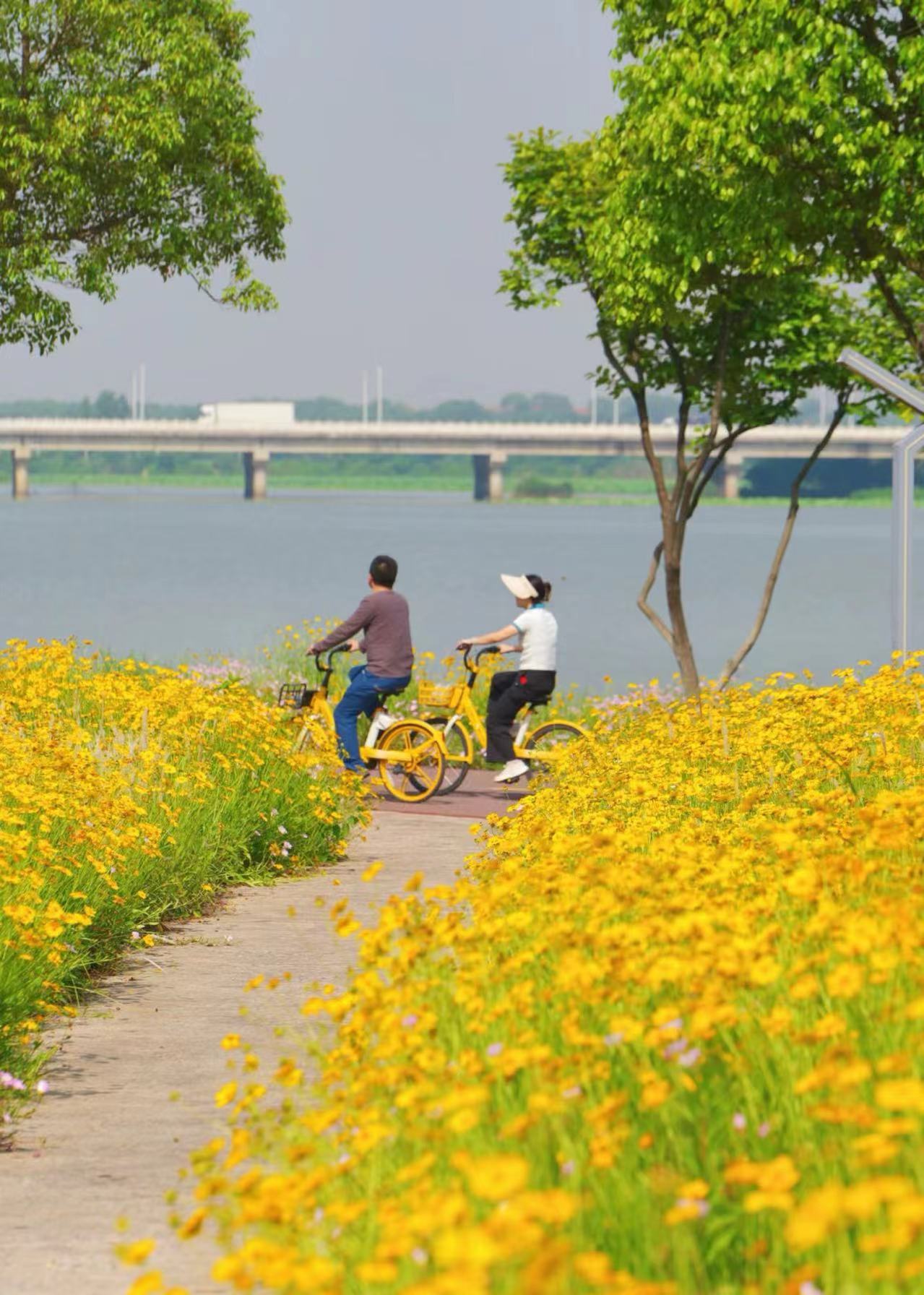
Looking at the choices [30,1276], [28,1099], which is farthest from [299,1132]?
[28,1099]

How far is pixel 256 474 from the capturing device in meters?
113

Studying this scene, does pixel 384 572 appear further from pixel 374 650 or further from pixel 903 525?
pixel 903 525

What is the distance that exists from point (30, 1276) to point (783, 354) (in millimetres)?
19147

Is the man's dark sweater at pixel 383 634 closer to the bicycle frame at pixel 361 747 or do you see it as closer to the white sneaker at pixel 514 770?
the bicycle frame at pixel 361 747

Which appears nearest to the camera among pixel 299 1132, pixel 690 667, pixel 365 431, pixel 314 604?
pixel 299 1132

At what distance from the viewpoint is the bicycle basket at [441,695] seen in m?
15.4

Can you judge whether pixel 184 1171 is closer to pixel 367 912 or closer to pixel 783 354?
pixel 367 912

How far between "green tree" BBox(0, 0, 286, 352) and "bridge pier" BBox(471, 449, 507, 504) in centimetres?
7825

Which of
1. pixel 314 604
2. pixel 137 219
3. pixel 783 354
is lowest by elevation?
pixel 314 604

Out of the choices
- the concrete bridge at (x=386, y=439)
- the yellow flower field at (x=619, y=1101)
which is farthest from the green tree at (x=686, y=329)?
the concrete bridge at (x=386, y=439)

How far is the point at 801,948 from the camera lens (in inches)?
186

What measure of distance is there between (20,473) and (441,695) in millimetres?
105256

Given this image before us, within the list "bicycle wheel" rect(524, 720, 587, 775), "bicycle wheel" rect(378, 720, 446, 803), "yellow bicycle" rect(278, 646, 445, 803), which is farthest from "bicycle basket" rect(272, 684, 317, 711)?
"bicycle wheel" rect(524, 720, 587, 775)

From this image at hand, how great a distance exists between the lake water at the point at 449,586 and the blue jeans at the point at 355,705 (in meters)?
13.8
